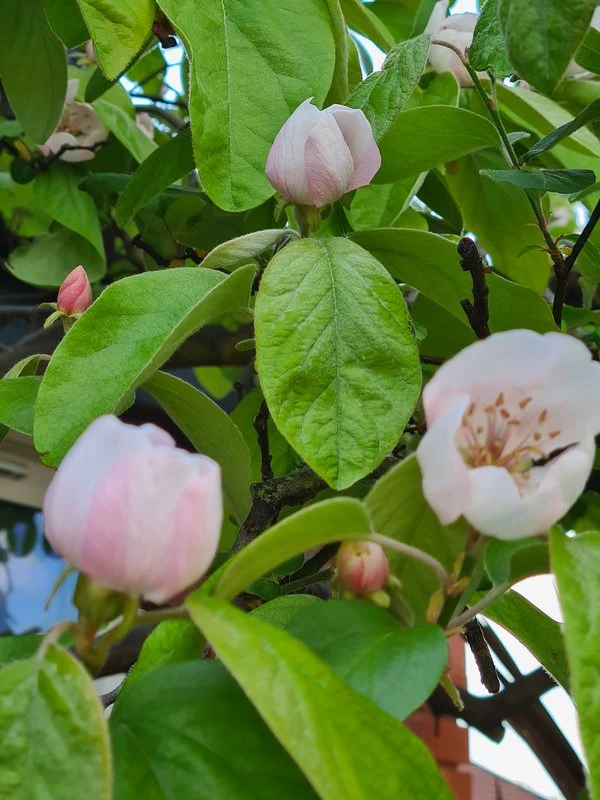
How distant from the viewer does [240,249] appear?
0.35 meters

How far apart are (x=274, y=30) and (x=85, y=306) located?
15cm

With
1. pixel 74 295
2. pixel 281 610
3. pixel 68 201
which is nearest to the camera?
pixel 281 610

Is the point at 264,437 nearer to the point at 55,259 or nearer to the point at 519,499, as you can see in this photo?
the point at 519,499

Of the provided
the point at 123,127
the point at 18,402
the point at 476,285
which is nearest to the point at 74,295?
the point at 18,402

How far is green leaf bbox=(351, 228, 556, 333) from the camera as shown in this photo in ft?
1.23

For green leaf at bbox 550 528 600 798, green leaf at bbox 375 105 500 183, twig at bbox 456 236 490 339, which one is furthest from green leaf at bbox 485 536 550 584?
green leaf at bbox 375 105 500 183

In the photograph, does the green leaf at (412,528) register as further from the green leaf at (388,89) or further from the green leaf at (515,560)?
the green leaf at (388,89)

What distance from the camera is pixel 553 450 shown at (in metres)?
0.25

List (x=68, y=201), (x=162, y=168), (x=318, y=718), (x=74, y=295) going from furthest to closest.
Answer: (x=68, y=201) < (x=162, y=168) < (x=74, y=295) < (x=318, y=718)

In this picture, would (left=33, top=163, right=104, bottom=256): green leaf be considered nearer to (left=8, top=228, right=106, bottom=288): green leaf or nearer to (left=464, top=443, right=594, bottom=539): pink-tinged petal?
(left=8, top=228, right=106, bottom=288): green leaf

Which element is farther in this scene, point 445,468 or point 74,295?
point 74,295

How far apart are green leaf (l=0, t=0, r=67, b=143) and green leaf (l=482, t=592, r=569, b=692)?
1.25 ft

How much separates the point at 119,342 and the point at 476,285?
138 millimetres

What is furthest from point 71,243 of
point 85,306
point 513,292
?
point 513,292
